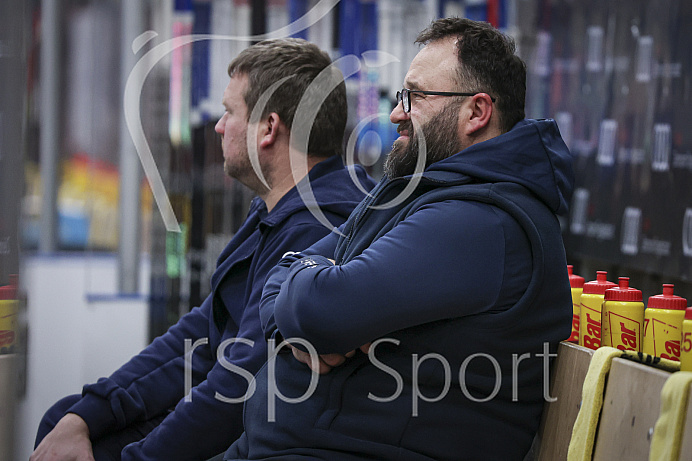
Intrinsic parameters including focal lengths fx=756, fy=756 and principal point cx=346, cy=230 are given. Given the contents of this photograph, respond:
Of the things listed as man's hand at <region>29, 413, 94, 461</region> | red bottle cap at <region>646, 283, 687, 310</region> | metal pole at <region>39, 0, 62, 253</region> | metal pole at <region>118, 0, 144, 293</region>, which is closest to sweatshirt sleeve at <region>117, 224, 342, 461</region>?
man's hand at <region>29, 413, 94, 461</region>

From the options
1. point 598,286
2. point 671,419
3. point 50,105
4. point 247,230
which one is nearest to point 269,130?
point 247,230

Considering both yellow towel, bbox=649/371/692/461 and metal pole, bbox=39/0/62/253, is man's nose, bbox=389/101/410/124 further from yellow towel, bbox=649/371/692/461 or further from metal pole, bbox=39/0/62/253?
metal pole, bbox=39/0/62/253

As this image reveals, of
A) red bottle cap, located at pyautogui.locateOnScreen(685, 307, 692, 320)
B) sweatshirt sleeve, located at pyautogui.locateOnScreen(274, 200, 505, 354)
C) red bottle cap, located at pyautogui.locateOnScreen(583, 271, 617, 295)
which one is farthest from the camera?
red bottle cap, located at pyautogui.locateOnScreen(583, 271, 617, 295)

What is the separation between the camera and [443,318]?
3.92ft

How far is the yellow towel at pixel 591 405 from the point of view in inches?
43.6

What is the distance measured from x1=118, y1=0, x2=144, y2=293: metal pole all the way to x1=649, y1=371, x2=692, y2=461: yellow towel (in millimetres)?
3033

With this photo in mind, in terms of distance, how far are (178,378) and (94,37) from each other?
2.67 metres

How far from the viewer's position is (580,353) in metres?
1.21

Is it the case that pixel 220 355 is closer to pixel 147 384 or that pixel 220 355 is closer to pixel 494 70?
pixel 147 384

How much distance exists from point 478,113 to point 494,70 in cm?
8

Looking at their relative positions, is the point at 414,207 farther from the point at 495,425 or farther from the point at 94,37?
the point at 94,37

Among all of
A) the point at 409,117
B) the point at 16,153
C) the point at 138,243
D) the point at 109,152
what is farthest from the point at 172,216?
the point at 16,153

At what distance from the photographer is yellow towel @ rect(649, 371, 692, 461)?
91 cm

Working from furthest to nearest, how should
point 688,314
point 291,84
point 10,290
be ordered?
point 291,84, point 688,314, point 10,290
